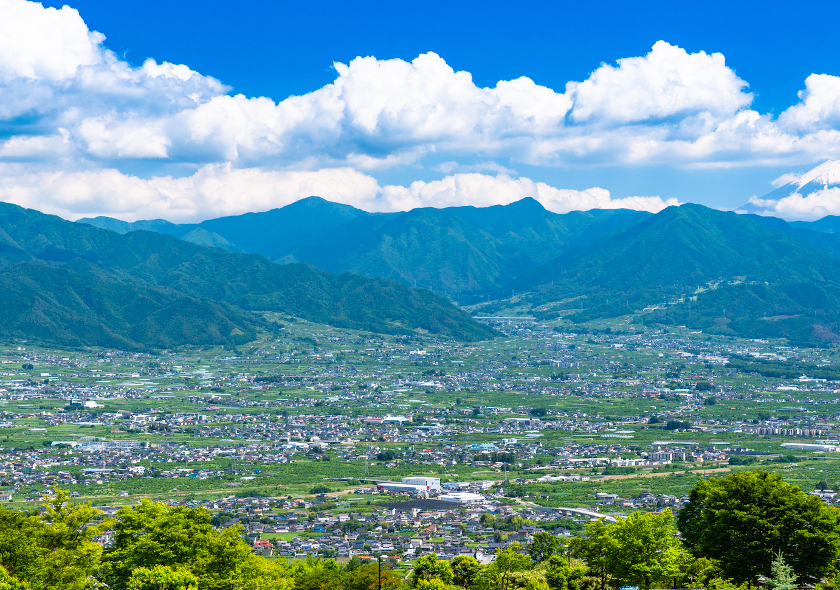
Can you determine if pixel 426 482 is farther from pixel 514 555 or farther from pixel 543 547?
pixel 514 555

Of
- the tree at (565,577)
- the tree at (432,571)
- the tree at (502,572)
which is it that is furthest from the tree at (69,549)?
the tree at (565,577)

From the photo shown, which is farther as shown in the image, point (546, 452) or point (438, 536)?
point (546, 452)

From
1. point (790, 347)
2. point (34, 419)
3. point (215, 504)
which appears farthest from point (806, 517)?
point (790, 347)

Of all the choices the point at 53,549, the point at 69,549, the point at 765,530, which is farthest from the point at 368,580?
the point at 765,530

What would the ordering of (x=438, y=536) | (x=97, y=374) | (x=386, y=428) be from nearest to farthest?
1. (x=438, y=536)
2. (x=386, y=428)
3. (x=97, y=374)

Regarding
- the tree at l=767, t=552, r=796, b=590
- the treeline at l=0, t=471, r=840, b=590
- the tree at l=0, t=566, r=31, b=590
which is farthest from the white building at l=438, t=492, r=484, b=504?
the tree at l=0, t=566, r=31, b=590

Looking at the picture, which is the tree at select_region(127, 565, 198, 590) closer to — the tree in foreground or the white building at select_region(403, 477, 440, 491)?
the tree in foreground

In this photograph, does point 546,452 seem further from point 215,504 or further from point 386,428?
point 215,504
